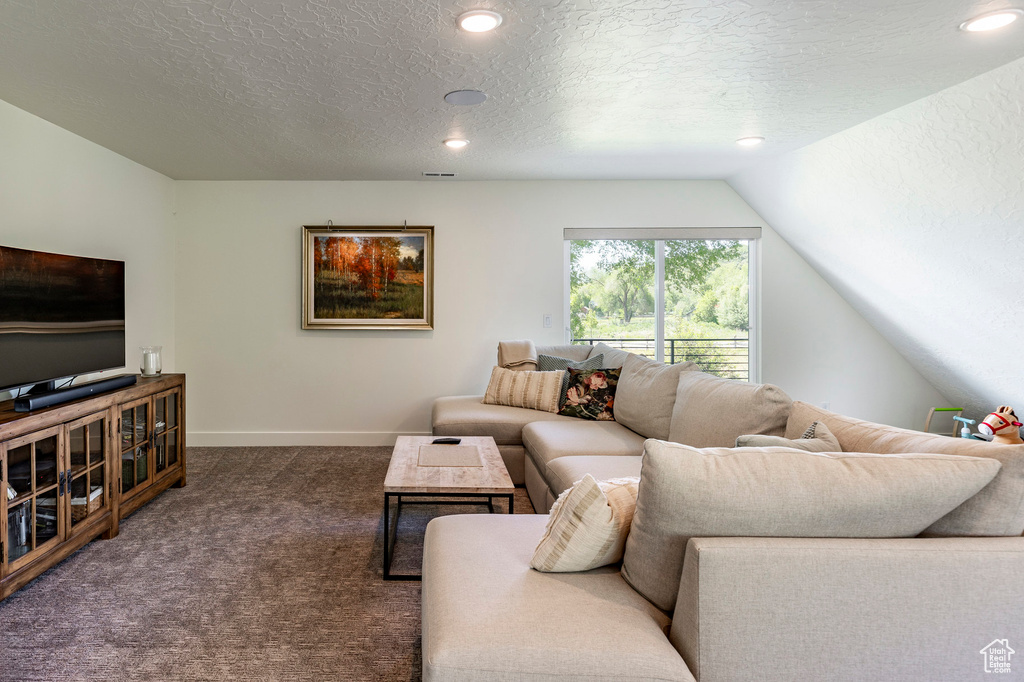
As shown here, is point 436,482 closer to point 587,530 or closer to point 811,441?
point 587,530

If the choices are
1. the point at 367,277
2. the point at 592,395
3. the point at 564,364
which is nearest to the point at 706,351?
the point at 564,364

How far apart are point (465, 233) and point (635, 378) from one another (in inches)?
87.9

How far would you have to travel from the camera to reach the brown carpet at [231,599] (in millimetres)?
2037

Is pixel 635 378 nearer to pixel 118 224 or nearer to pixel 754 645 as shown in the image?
pixel 754 645

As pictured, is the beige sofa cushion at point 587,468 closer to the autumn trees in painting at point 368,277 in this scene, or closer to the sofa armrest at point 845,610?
the sofa armrest at point 845,610

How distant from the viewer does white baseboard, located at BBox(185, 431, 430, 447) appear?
17.2 ft

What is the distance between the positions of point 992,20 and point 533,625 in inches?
103

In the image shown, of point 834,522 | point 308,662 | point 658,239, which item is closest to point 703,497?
point 834,522

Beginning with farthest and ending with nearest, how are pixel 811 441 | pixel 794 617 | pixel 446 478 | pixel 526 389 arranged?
1. pixel 526 389
2. pixel 446 478
3. pixel 811 441
4. pixel 794 617

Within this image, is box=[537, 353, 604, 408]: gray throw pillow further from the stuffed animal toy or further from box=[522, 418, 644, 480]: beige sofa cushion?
the stuffed animal toy

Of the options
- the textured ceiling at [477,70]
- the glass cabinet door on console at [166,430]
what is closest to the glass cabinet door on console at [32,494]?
the glass cabinet door on console at [166,430]

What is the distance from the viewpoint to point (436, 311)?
5.31 meters

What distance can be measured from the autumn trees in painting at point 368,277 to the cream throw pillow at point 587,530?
387 cm

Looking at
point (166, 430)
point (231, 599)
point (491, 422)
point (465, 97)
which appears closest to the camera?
point (231, 599)
